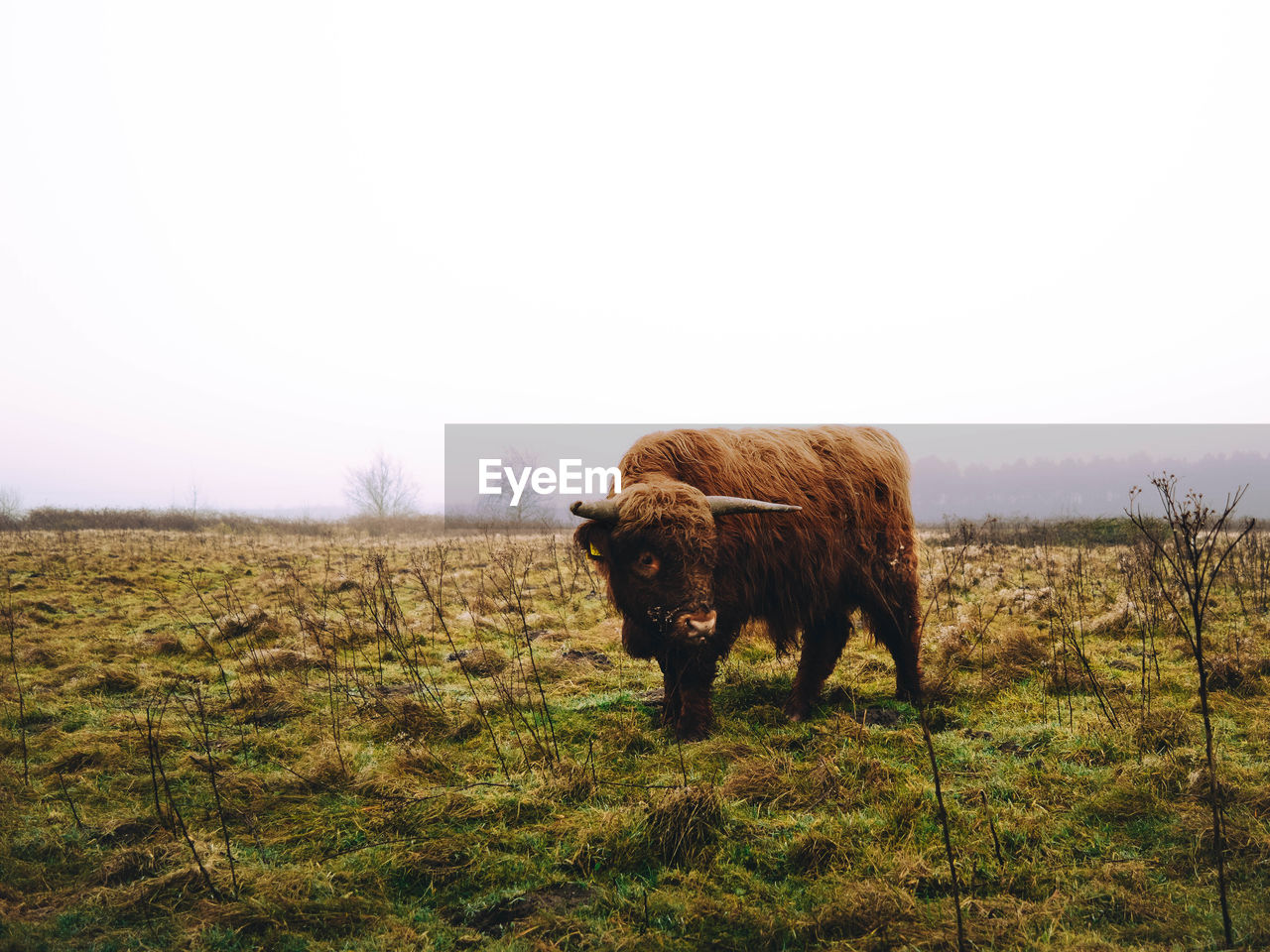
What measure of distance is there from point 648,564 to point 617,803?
60.7 inches

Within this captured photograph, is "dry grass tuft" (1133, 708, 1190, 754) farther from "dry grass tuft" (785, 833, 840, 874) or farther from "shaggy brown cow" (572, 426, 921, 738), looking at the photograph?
"dry grass tuft" (785, 833, 840, 874)

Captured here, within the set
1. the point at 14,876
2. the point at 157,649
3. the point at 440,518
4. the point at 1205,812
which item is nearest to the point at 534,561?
the point at 157,649

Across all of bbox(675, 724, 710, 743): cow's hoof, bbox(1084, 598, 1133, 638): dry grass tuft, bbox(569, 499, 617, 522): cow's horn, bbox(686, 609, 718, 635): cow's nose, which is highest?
bbox(569, 499, 617, 522): cow's horn

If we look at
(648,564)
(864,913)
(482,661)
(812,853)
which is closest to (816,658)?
(648,564)

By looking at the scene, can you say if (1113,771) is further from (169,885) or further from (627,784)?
(169,885)

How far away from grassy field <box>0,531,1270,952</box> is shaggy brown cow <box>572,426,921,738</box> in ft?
2.00

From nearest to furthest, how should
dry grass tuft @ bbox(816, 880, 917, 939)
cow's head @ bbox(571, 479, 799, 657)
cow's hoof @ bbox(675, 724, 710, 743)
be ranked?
dry grass tuft @ bbox(816, 880, 917, 939), cow's head @ bbox(571, 479, 799, 657), cow's hoof @ bbox(675, 724, 710, 743)

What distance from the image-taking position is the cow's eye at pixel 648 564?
171 inches

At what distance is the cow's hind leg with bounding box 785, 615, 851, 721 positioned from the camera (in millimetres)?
5574

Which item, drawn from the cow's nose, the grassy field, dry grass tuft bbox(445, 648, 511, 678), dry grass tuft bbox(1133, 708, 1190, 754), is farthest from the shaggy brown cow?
dry grass tuft bbox(445, 648, 511, 678)

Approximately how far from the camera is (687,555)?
4.29 m

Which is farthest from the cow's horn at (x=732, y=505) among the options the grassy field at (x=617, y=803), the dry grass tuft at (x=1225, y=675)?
the dry grass tuft at (x=1225, y=675)

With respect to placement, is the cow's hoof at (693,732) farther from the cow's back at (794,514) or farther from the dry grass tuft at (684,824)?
the dry grass tuft at (684,824)

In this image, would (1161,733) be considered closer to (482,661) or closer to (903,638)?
(903,638)
